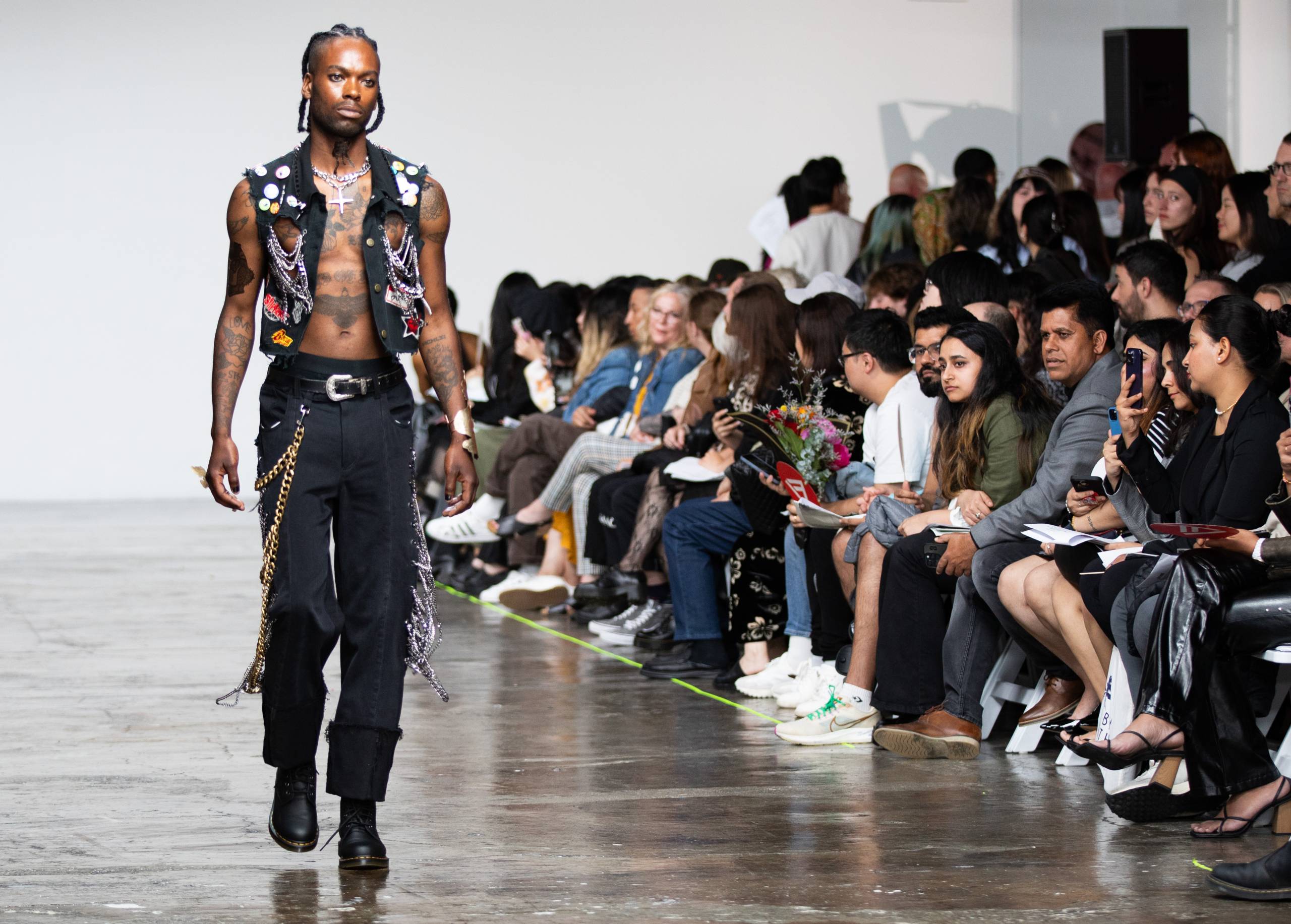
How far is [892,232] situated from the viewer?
6465 mm

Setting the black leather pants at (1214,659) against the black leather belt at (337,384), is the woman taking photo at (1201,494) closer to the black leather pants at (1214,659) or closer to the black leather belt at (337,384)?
the black leather pants at (1214,659)

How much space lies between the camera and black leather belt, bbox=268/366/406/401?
9.36ft

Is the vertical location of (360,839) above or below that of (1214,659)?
below

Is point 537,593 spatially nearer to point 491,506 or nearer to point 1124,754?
point 491,506

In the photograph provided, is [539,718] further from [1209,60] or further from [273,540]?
[1209,60]

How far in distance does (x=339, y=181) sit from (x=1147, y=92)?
581cm

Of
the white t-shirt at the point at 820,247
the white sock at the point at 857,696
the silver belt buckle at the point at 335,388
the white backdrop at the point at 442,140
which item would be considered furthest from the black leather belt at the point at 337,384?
the white backdrop at the point at 442,140

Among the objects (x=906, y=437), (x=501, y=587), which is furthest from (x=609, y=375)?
(x=906, y=437)

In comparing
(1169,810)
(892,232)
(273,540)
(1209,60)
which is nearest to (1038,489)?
(1169,810)

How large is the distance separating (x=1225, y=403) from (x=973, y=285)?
131cm

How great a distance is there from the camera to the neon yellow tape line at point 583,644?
14.4ft

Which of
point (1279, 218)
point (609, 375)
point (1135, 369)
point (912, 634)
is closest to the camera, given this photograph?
point (1135, 369)

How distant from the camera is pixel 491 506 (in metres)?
6.92

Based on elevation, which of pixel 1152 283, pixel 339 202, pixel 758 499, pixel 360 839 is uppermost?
pixel 339 202
